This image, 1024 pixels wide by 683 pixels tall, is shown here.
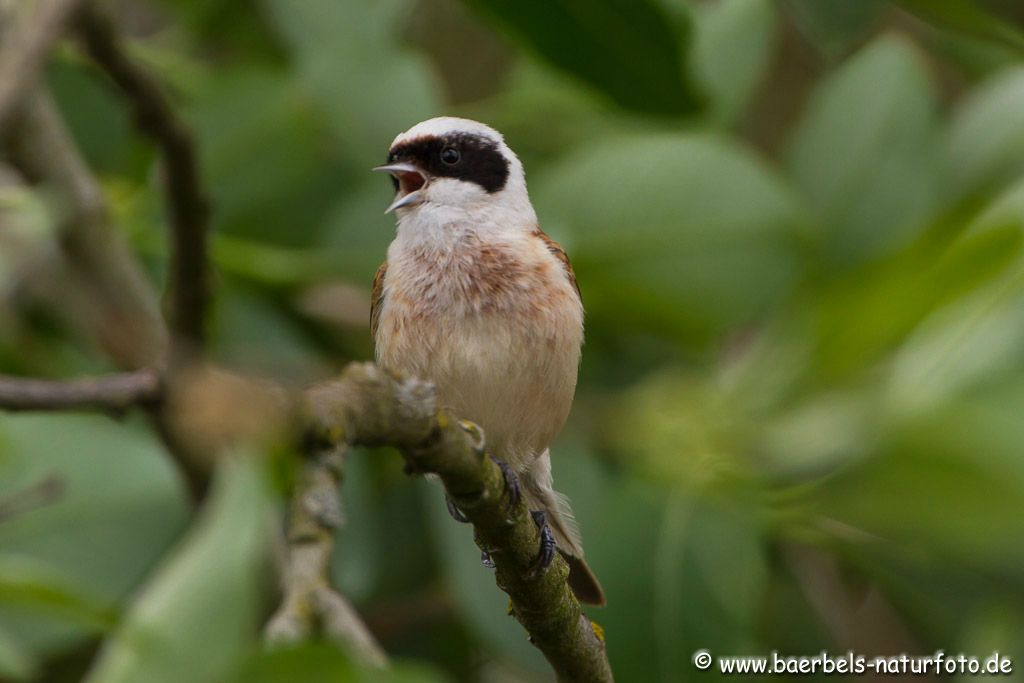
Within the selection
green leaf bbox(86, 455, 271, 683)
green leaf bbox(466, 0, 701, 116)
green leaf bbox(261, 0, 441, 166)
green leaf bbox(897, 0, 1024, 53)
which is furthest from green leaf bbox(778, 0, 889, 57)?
green leaf bbox(261, 0, 441, 166)

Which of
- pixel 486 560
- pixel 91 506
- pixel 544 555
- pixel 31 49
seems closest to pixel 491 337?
pixel 486 560

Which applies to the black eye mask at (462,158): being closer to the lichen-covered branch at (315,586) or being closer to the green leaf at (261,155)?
the lichen-covered branch at (315,586)

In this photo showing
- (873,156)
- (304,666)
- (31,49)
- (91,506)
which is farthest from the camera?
(873,156)

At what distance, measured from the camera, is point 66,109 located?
350 centimetres

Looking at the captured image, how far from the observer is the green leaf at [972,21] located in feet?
3.75

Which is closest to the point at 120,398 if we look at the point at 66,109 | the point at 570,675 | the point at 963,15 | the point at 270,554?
the point at 570,675

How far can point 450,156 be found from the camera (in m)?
2.37

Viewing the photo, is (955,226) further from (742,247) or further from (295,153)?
(295,153)

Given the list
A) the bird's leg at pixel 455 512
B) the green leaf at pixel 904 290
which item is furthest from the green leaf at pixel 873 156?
the bird's leg at pixel 455 512

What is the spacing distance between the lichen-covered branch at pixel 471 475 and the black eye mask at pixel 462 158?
860 mm

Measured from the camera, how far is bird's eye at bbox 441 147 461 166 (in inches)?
92.7

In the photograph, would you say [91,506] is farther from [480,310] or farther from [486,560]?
[480,310]

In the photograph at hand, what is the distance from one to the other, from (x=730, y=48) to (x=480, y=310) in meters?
1.06

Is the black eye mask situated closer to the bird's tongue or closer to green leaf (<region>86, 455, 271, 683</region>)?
the bird's tongue
